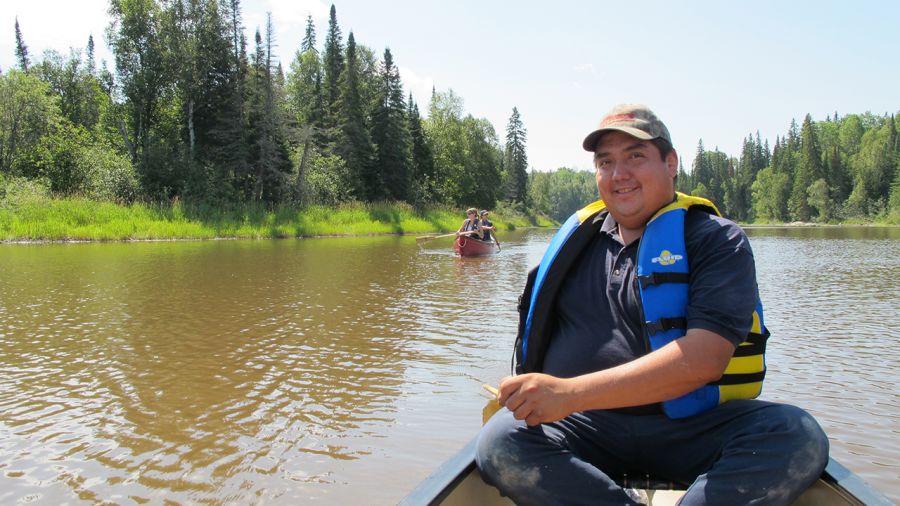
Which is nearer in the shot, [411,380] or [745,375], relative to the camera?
[745,375]

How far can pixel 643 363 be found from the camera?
1917 millimetres

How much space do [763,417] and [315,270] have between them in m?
13.2

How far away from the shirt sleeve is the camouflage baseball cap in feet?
1.25

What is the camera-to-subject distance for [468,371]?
234 inches

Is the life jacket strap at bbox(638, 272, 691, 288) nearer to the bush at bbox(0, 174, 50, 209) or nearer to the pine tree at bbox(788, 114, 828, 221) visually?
the bush at bbox(0, 174, 50, 209)

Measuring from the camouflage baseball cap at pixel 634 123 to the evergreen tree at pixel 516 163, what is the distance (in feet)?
249

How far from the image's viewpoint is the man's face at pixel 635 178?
89.3 inches

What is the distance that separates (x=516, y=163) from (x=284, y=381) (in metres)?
76.3

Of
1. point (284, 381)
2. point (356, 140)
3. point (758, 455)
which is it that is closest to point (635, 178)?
point (758, 455)

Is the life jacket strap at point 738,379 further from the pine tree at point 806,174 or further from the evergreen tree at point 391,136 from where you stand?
the pine tree at point 806,174

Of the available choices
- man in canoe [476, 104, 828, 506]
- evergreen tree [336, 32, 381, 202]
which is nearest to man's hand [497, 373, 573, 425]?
man in canoe [476, 104, 828, 506]

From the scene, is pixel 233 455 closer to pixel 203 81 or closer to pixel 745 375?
pixel 745 375

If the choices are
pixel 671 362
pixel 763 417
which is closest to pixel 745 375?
pixel 763 417

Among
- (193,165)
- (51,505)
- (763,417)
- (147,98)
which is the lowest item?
(51,505)
